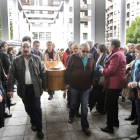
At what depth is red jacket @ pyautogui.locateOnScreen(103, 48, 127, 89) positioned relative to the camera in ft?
10.5

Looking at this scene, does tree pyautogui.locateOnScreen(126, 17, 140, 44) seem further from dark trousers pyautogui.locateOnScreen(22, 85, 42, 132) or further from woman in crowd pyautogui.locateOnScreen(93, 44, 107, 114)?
dark trousers pyautogui.locateOnScreen(22, 85, 42, 132)

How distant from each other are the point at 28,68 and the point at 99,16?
5.57m

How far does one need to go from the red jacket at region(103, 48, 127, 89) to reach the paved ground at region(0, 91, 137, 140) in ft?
3.52

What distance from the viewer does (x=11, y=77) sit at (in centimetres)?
324

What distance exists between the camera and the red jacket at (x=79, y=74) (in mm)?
3473

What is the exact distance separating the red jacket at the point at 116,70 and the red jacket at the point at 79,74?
0.38m

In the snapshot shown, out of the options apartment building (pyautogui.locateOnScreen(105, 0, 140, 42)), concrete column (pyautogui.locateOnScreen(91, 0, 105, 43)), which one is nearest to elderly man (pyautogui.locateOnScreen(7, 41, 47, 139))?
concrete column (pyautogui.locateOnScreen(91, 0, 105, 43))

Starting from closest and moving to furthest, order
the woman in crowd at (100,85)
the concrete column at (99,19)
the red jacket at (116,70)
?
the red jacket at (116,70) → the woman in crowd at (100,85) → the concrete column at (99,19)

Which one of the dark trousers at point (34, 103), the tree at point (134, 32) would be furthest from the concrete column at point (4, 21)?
the tree at point (134, 32)

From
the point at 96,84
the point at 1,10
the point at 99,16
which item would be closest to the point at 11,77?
the point at 96,84

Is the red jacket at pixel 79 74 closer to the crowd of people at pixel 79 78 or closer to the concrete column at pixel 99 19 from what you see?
the crowd of people at pixel 79 78

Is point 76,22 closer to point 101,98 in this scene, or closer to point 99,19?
point 99,19

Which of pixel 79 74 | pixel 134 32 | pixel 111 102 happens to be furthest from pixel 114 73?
pixel 134 32

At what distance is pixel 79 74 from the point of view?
136 inches
